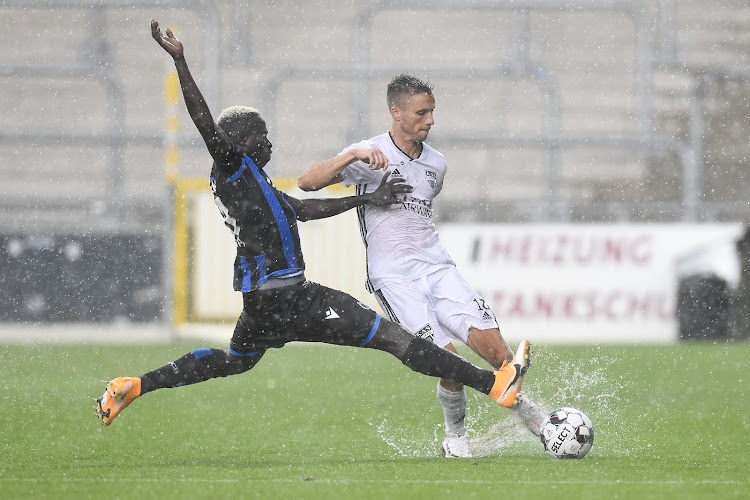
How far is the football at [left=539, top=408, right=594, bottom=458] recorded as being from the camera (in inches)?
Answer: 241

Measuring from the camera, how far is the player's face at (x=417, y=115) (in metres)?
6.66

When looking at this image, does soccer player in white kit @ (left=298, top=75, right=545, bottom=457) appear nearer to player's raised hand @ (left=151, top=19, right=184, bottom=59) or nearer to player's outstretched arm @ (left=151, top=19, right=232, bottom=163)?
player's outstretched arm @ (left=151, top=19, right=232, bottom=163)

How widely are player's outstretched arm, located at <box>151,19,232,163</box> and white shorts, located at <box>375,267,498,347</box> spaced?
130 centimetres

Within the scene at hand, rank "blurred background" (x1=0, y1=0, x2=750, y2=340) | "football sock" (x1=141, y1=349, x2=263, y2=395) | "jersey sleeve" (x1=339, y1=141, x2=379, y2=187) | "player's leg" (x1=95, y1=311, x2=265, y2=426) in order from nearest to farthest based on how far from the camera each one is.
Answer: "player's leg" (x1=95, y1=311, x2=265, y2=426), "football sock" (x1=141, y1=349, x2=263, y2=395), "jersey sleeve" (x1=339, y1=141, x2=379, y2=187), "blurred background" (x1=0, y1=0, x2=750, y2=340)

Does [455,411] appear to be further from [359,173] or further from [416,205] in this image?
[359,173]

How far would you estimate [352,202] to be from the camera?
650cm

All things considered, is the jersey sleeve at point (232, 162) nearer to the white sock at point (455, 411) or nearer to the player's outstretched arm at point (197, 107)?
the player's outstretched arm at point (197, 107)

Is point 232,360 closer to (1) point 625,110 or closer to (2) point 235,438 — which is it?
(2) point 235,438

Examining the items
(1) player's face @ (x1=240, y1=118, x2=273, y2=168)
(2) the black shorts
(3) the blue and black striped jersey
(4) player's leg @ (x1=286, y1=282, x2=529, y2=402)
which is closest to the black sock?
(4) player's leg @ (x1=286, y1=282, x2=529, y2=402)

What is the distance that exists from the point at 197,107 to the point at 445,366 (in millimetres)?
1703

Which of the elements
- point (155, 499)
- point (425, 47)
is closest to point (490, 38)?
point (425, 47)

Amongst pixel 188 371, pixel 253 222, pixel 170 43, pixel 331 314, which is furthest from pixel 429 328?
pixel 170 43

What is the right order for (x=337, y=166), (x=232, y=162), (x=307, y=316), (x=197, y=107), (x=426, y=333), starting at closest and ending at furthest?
1. (x=197, y=107)
2. (x=232, y=162)
3. (x=307, y=316)
4. (x=337, y=166)
5. (x=426, y=333)

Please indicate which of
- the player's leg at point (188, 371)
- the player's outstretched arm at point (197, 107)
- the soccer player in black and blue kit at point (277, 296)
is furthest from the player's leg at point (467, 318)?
the player's outstretched arm at point (197, 107)
